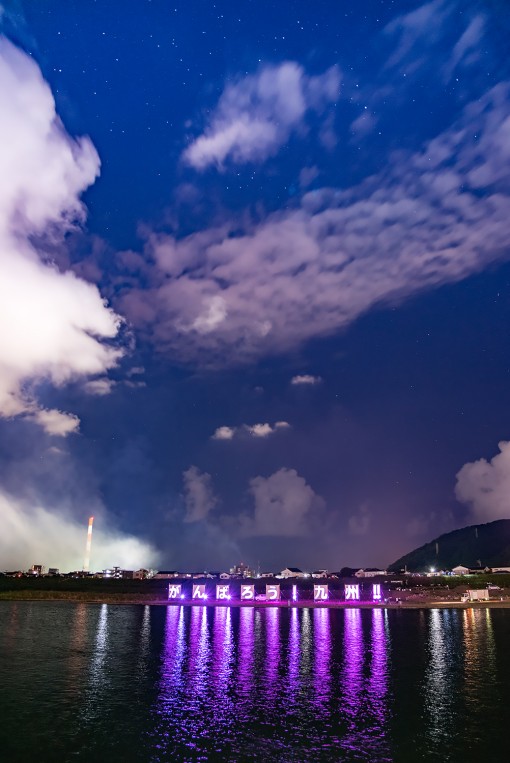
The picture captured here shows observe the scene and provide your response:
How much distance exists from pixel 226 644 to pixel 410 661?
28.3 m

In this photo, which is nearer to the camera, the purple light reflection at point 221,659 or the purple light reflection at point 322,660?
the purple light reflection at point 322,660

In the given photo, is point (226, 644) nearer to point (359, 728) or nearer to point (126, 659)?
point (126, 659)

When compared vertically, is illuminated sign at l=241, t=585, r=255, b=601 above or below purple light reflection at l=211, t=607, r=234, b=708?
above

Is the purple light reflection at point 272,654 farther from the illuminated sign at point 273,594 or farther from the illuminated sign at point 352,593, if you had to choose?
the illuminated sign at point 352,593

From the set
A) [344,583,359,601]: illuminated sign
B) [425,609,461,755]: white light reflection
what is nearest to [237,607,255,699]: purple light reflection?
[425,609,461,755]: white light reflection

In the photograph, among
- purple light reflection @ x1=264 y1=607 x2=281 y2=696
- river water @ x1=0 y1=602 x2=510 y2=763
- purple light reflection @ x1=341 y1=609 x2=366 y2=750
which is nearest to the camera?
river water @ x1=0 y1=602 x2=510 y2=763

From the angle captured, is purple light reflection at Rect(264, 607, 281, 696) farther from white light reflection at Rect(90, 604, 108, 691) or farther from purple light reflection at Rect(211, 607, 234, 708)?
white light reflection at Rect(90, 604, 108, 691)

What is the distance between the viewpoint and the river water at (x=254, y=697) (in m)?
36.1

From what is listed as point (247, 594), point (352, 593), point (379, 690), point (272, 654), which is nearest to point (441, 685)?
point (379, 690)

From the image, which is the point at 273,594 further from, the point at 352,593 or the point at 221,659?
the point at 221,659

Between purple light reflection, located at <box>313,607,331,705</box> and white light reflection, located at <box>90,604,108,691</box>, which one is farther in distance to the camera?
white light reflection, located at <box>90,604,108,691</box>

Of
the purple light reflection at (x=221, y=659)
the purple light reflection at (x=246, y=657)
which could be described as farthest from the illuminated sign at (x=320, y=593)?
the purple light reflection at (x=221, y=659)

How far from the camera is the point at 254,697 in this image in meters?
49.3

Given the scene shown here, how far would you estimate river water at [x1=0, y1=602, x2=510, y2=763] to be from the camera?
3612cm
